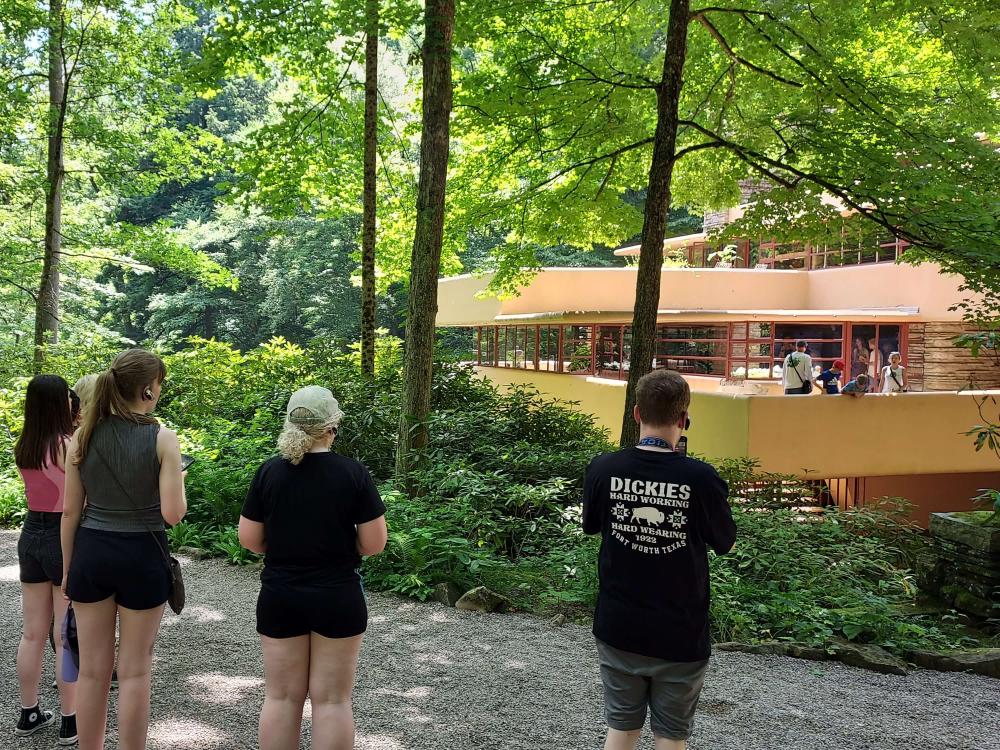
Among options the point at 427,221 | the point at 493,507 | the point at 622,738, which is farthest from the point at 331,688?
the point at 427,221

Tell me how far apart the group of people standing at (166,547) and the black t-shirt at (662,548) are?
2.89ft

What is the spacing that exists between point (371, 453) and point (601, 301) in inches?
659

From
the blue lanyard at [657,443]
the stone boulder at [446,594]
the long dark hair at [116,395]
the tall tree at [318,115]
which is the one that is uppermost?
the tall tree at [318,115]

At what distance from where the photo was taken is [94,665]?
11.2 ft

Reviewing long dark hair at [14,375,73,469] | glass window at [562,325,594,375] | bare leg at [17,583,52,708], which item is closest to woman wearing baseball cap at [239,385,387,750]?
long dark hair at [14,375,73,469]

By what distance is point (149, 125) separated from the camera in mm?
15219

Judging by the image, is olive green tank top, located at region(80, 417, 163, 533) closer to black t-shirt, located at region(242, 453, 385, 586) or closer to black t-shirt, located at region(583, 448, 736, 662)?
black t-shirt, located at region(242, 453, 385, 586)

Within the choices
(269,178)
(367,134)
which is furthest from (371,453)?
(367,134)

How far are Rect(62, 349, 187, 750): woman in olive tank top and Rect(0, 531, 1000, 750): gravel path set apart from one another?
28.9 inches

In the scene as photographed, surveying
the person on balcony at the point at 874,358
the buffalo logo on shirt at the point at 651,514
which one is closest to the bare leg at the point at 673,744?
the buffalo logo on shirt at the point at 651,514

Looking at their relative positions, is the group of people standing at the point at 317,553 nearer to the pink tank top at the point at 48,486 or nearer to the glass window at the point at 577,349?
the pink tank top at the point at 48,486

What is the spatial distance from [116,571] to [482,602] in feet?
12.4

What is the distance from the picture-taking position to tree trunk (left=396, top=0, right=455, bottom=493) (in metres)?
9.54

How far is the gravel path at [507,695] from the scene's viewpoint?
167 inches
